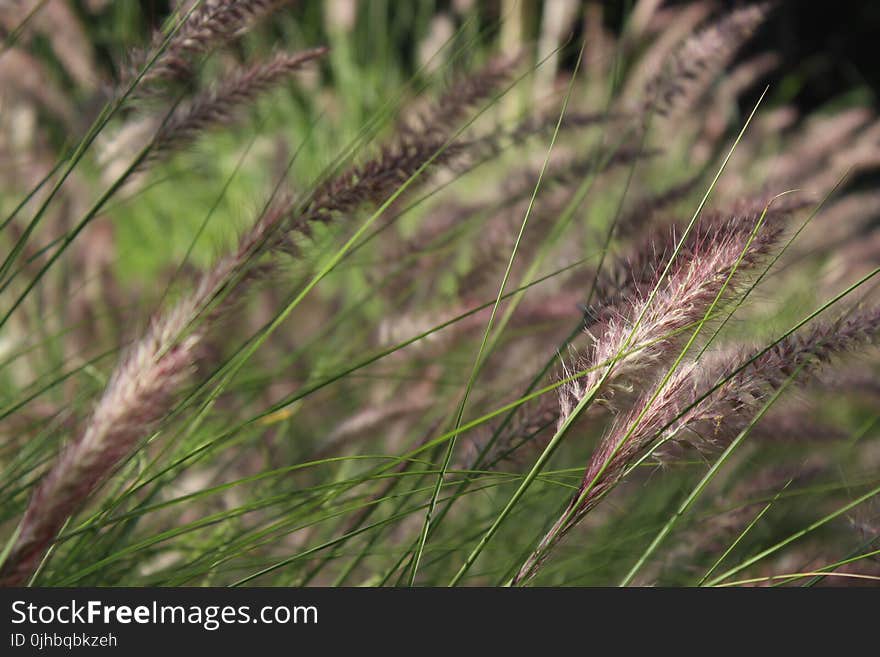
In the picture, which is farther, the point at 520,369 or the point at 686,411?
the point at 520,369

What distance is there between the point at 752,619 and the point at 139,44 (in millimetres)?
935

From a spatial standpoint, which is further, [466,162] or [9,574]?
[466,162]

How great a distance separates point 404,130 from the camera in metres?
1.04

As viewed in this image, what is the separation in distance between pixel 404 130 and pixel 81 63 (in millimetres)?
1083

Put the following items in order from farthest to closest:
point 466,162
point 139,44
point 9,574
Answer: point 466,162 → point 139,44 → point 9,574

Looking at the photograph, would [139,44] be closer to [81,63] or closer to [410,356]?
[410,356]

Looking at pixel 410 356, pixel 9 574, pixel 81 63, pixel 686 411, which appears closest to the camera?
pixel 9 574

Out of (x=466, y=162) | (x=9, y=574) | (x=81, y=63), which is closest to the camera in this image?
(x=9, y=574)

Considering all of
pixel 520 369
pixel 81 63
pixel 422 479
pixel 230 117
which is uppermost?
pixel 81 63

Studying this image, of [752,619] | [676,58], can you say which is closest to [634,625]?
[752,619]

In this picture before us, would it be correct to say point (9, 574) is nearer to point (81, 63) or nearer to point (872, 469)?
point (872, 469)

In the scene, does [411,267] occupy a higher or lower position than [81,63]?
lower

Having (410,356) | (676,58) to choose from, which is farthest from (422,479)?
(676,58)

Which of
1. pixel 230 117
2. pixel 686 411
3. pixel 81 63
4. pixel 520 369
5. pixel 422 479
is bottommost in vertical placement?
pixel 686 411
